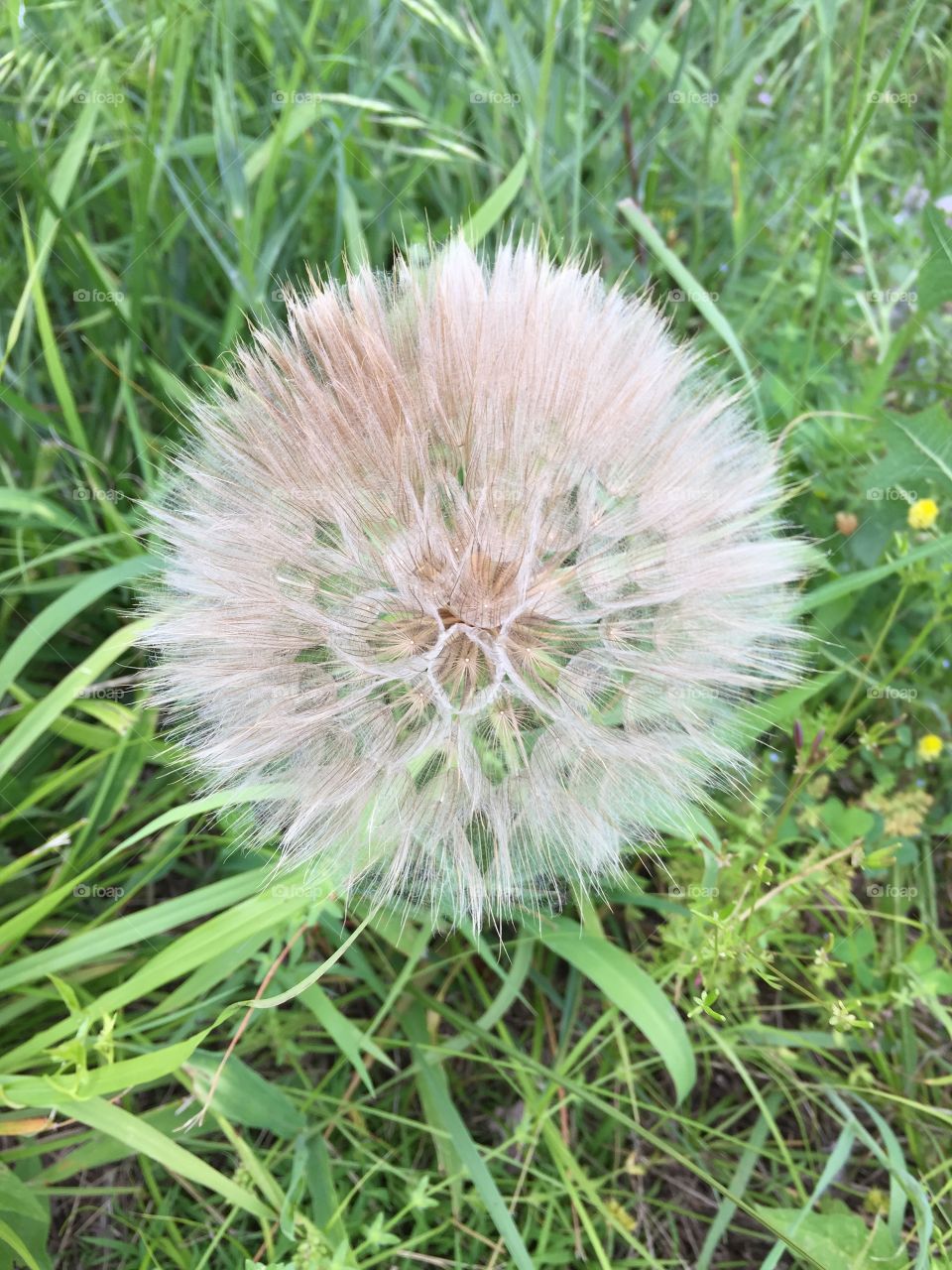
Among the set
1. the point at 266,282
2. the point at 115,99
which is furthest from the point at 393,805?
the point at 115,99

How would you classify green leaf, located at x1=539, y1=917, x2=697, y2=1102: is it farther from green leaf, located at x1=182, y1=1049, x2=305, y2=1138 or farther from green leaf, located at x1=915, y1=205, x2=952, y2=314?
green leaf, located at x1=915, y1=205, x2=952, y2=314

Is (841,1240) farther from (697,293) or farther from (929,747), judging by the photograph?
(697,293)

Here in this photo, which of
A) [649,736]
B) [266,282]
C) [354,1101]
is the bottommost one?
[354,1101]

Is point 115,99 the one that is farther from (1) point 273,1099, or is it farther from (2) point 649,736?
(1) point 273,1099

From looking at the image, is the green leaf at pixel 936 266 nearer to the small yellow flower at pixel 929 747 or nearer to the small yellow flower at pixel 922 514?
the small yellow flower at pixel 922 514

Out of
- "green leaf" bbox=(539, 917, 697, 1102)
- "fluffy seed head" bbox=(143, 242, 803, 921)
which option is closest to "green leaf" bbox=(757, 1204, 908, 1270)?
"green leaf" bbox=(539, 917, 697, 1102)
